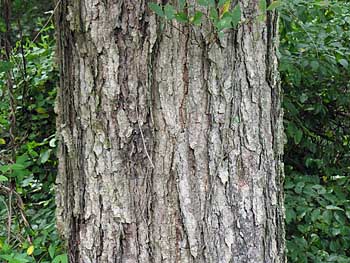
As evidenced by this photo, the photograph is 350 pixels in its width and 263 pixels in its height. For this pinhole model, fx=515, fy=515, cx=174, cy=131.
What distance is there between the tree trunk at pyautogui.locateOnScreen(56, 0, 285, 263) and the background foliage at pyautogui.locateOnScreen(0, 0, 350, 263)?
505 millimetres

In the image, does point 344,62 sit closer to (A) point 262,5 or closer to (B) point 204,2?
(A) point 262,5

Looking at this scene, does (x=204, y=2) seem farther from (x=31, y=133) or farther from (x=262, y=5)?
(x=31, y=133)

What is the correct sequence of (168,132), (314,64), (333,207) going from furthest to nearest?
(314,64), (333,207), (168,132)

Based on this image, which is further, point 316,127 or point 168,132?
point 316,127

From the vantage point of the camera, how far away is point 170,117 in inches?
52.9

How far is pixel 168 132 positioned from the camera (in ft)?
4.42

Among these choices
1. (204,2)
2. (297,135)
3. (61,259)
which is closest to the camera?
(204,2)

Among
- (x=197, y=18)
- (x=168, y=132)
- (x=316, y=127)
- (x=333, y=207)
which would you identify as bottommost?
(x=333, y=207)

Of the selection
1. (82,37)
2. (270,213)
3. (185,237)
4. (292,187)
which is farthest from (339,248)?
(82,37)

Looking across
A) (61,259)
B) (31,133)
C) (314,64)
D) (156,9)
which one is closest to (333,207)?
(314,64)

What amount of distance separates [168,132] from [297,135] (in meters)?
1.26

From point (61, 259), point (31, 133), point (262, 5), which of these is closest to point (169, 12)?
point (262, 5)

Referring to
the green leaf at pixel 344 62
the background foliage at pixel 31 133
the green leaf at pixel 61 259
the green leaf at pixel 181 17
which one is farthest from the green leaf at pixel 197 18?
the green leaf at pixel 344 62

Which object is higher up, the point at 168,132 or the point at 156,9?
the point at 156,9
